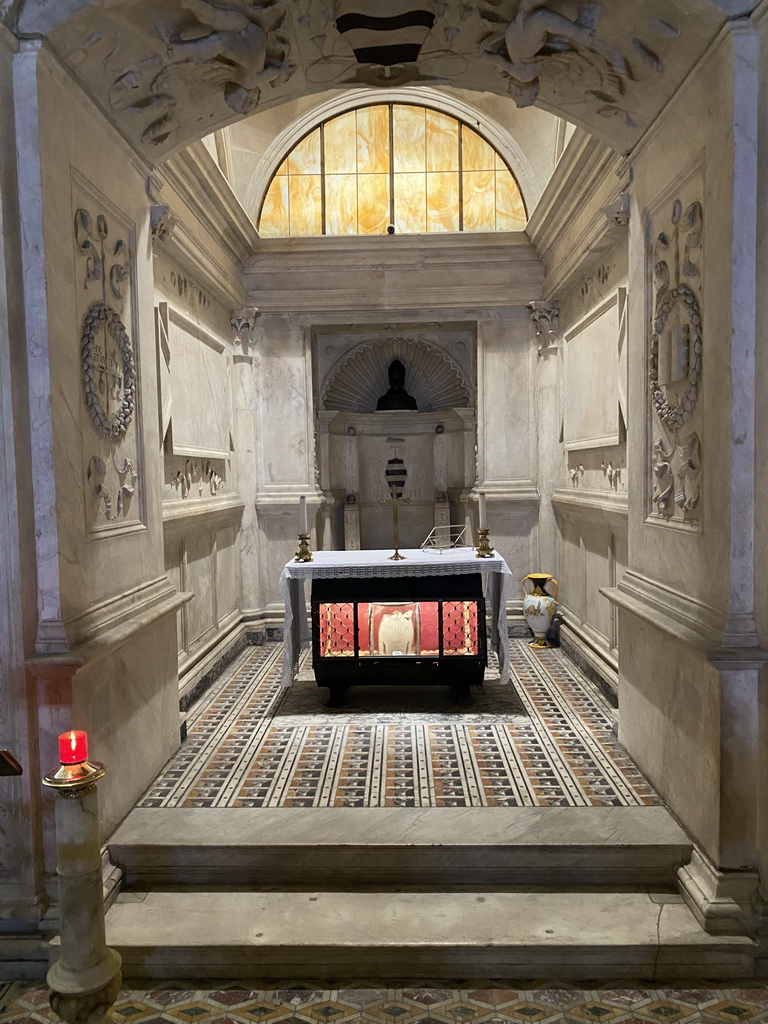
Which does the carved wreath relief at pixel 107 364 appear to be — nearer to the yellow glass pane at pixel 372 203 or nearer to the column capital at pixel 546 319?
the yellow glass pane at pixel 372 203

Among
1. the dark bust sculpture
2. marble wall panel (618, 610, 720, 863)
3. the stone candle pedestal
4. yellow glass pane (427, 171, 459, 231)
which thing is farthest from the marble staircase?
the dark bust sculpture

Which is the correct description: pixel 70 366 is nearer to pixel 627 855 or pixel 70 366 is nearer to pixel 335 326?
pixel 627 855

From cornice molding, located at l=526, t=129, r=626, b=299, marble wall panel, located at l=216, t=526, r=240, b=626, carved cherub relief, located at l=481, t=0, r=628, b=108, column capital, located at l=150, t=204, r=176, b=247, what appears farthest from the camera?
marble wall panel, located at l=216, t=526, r=240, b=626

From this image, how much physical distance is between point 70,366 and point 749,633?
3.04 metres

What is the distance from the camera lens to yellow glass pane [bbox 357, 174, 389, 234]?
757 centimetres

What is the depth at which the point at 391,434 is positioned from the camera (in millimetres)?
9383

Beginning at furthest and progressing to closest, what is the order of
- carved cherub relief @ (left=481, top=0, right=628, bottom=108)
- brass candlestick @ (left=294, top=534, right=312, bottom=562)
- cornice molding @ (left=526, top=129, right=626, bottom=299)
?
brass candlestick @ (left=294, top=534, right=312, bottom=562)
cornice molding @ (left=526, top=129, right=626, bottom=299)
carved cherub relief @ (left=481, top=0, right=628, bottom=108)

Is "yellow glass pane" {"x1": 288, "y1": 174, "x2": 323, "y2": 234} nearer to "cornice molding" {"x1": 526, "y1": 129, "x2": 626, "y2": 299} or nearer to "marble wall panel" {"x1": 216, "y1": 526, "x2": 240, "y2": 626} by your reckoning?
"cornice molding" {"x1": 526, "y1": 129, "x2": 626, "y2": 299}

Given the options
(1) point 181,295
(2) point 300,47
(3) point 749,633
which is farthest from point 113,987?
(1) point 181,295

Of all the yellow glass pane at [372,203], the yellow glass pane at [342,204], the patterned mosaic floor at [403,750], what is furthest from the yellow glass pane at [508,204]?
the patterned mosaic floor at [403,750]

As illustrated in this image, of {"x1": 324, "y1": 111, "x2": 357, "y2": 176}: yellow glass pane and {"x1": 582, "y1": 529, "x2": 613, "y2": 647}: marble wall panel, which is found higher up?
{"x1": 324, "y1": 111, "x2": 357, "y2": 176}: yellow glass pane

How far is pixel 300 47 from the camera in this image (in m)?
3.59

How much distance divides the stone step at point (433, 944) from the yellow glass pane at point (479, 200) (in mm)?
6508

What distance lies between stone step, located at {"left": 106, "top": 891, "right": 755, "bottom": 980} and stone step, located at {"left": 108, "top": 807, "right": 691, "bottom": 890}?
20 centimetres
